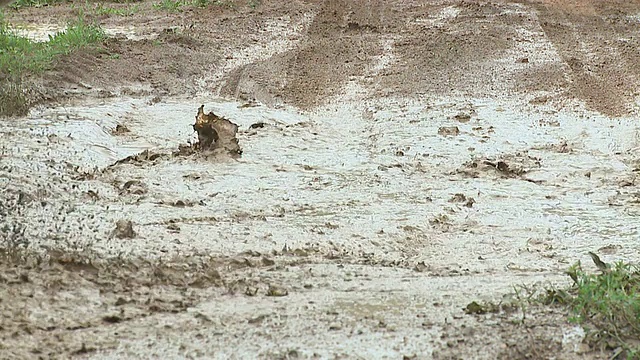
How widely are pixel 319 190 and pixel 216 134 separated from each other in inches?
42.1

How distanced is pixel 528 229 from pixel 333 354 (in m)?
2.15

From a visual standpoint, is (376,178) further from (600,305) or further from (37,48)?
(37,48)

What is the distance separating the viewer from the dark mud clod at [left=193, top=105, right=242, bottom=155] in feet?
19.9

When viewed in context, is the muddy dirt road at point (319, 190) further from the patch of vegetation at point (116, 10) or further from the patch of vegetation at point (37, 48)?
the patch of vegetation at point (116, 10)

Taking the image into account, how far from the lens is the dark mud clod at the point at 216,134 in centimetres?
607

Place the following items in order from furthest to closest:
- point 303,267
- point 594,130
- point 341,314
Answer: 1. point 594,130
2. point 303,267
3. point 341,314

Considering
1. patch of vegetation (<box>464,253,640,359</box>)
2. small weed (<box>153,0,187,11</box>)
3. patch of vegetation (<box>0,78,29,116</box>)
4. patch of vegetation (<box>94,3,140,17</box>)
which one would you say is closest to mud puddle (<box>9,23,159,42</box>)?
patch of vegetation (<box>94,3,140,17</box>)

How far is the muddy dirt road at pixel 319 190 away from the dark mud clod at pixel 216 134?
157mm

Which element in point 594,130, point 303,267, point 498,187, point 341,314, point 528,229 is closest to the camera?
point 341,314

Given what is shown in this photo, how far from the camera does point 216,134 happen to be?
6.14 meters

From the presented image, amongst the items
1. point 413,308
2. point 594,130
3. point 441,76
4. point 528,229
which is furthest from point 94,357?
point 441,76

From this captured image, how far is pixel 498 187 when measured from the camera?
5.63m

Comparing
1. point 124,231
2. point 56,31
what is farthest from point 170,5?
point 124,231

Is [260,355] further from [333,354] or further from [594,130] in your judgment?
[594,130]
